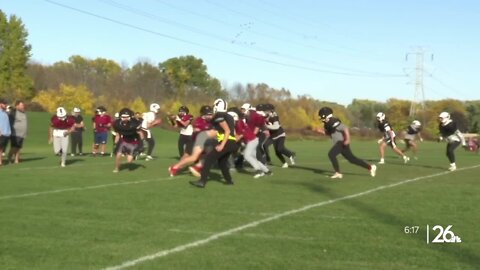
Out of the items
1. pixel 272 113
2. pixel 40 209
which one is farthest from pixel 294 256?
pixel 272 113

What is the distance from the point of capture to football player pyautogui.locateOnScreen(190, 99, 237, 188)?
1273cm

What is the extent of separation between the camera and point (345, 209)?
9805 millimetres

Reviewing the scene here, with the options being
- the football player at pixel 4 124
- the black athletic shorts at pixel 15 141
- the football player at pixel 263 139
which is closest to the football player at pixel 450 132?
the football player at pixel 263 139

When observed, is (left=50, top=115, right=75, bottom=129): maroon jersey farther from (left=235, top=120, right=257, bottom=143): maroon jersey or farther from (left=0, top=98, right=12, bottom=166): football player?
(left=235, top=120, right=257, bottom=143): maroon jersey

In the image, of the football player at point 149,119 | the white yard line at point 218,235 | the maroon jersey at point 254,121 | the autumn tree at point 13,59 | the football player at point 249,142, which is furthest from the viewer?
the autumn tree at point 13,59

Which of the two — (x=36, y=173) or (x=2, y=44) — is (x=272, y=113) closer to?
(x=36, y=173)

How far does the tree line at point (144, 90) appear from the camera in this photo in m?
65.7

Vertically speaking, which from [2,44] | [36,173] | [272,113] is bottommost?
[36,173]

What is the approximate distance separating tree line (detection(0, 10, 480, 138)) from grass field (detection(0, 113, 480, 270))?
55.3 meters

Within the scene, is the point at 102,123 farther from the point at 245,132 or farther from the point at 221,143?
the point at 221,143

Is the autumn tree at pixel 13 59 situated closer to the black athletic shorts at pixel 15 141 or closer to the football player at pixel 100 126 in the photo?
the football player at pixel 100 126

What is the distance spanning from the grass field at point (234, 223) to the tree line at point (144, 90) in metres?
55.3

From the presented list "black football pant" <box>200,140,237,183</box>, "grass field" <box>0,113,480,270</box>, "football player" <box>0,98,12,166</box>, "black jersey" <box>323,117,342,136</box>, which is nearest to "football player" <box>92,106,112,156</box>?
"football player" <box>0,98,12,166</box>

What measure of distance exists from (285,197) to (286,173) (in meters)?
5.65
